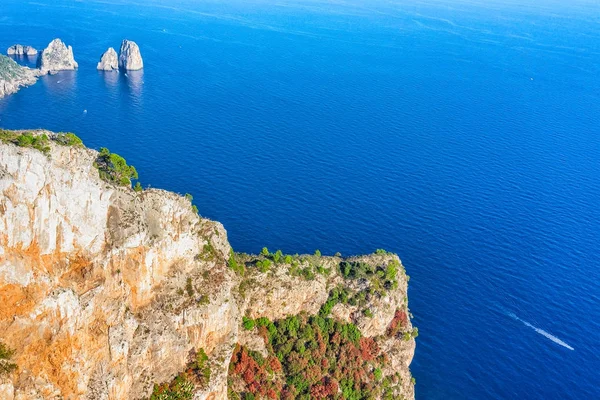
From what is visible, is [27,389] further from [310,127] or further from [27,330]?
[310,127]

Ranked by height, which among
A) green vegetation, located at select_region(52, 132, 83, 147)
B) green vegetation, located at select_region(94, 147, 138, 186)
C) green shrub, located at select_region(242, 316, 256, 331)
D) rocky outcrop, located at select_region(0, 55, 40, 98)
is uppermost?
green vegetation, located at select_region(52, 132, 83, 147)

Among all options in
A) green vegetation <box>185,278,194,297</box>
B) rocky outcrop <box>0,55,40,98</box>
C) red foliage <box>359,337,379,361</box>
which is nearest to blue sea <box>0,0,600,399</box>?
rocky outcrop <box>0,55,40,98</box>

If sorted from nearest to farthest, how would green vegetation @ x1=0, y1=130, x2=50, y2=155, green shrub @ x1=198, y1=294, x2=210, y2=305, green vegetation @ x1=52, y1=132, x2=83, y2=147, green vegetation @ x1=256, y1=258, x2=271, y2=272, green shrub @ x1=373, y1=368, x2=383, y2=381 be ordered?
green vegetation @ x1=0, y1=130, x2=50, y2=155 → green vegetation @ x1=52, y1=132, x2=83, y2=147 → green shrub @ x1=198, y1=294, x2=210, y2=305 → green vegetation @ x1=256, y1=258, x2=271, y2=272 → green shrub @ x1=373, y1=368, x2=383, y2=381

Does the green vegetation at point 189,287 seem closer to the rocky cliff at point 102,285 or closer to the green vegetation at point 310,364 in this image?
the rocky cliff at point 102,285

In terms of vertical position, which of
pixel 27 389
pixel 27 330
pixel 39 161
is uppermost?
pixel 39 161

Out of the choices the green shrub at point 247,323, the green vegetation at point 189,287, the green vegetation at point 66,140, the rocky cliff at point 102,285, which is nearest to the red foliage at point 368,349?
the rocky cliff at point 102,285

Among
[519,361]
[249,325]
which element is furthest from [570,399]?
[249,325]

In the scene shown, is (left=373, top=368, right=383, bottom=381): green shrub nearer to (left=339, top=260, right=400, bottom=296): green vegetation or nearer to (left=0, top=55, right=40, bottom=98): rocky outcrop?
(left=339, top=260, right=400, bottom=296): green vegetation
